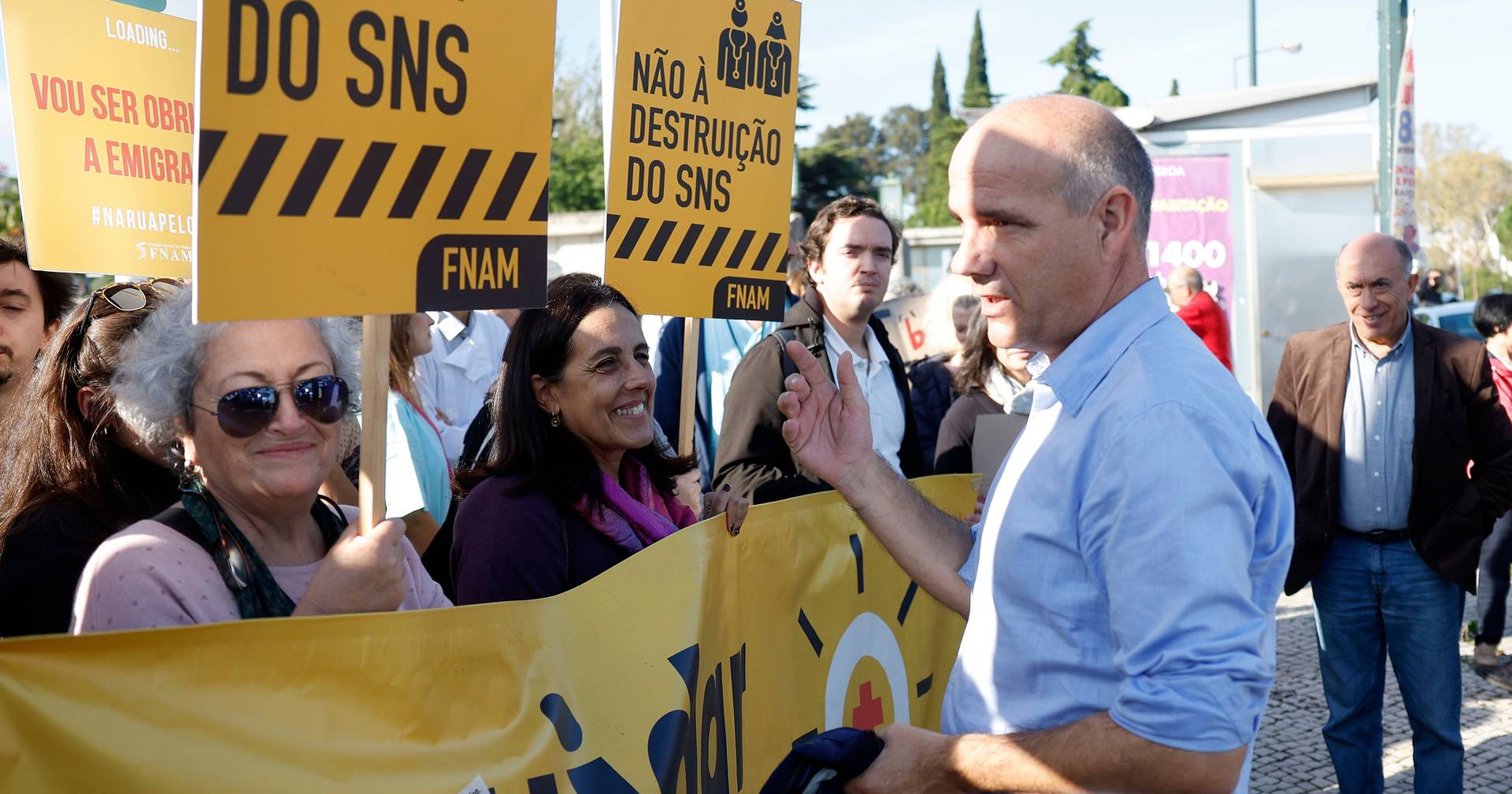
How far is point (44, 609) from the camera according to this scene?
2451 millimetres

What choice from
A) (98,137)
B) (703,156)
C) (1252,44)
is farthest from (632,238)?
(1252,44)

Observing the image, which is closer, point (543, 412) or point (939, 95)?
point (543, 412)

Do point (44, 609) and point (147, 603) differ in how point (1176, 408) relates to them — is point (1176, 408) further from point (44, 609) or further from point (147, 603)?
point (44, 609)

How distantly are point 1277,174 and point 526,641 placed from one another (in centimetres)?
1079

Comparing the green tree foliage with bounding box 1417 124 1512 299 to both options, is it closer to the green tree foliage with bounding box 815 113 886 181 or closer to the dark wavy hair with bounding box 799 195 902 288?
the green tree foliage with bounding box 815 113 886 181

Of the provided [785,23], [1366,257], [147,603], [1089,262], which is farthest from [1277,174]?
[147,603]

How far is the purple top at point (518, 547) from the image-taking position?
9.39 feet

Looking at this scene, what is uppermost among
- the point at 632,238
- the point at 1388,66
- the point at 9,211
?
the point at 9,211

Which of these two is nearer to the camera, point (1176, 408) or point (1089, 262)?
point (1176, 408)

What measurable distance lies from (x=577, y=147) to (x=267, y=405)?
43.8 meters

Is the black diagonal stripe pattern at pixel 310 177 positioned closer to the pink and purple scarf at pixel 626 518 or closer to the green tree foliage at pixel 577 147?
the pink and purple scarf at pixel 626 518

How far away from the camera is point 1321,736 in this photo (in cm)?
584

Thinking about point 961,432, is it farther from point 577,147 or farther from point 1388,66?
point 577,147

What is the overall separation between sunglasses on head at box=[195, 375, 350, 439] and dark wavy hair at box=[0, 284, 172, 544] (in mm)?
420
